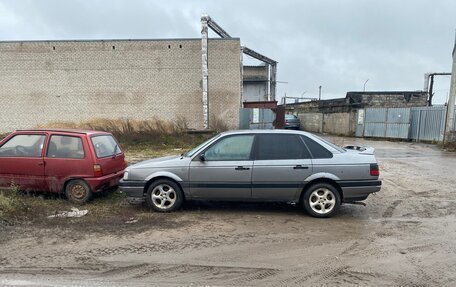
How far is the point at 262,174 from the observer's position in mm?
6055

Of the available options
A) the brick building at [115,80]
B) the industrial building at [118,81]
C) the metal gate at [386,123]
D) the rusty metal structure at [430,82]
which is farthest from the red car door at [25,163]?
the rusty metal structure at [430,82]

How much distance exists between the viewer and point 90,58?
22.6m

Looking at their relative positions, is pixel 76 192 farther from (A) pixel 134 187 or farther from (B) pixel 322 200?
(B) pixel 322 200

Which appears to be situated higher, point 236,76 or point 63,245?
point 236,76

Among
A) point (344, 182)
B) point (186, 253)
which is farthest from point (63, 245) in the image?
point (344, 182)

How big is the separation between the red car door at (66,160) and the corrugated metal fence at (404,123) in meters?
19.8

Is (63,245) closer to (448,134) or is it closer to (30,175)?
(30,175)

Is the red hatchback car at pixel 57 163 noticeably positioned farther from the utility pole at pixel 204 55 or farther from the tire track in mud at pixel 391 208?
the utility pole at pixel 204 55

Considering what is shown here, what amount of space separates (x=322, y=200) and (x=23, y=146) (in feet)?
19.6

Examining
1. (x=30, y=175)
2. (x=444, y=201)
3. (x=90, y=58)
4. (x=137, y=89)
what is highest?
(x=90, y=58)

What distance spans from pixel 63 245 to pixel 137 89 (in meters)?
19.1

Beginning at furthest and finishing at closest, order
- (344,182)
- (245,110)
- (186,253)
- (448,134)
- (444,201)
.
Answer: (245,110) < (448,134) < (444,201) < (344,182) < (186,253)

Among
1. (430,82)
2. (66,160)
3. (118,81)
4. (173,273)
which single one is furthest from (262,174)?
(430,82)

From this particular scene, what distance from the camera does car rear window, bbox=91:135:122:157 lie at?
6.97 metres
